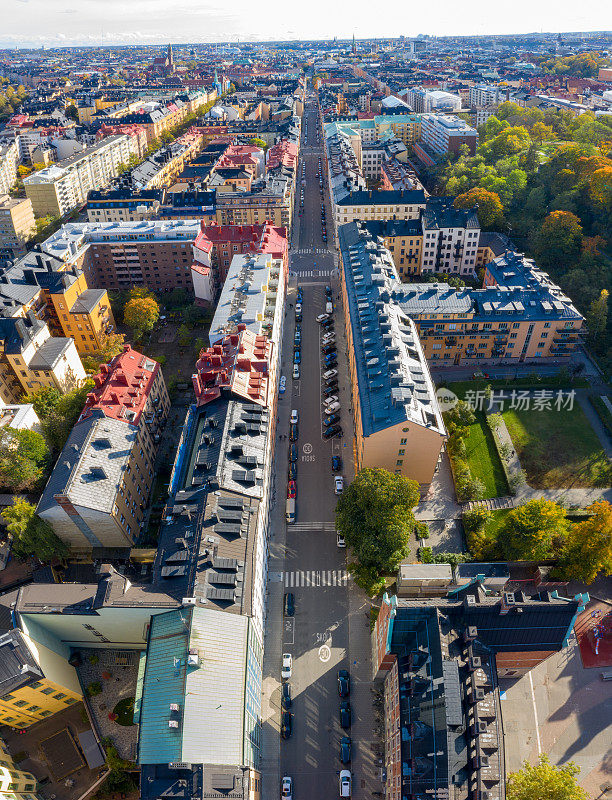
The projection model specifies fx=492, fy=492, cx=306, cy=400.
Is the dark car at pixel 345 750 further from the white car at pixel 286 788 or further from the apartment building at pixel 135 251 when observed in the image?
the apartment building at pixel 135 251

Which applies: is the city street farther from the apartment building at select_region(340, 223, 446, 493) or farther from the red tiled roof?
the red tiled roof

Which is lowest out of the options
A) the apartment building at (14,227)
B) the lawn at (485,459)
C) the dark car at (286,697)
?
the dark car at (286,697)

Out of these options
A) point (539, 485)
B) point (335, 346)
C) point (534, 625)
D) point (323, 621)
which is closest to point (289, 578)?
point (323, 621)

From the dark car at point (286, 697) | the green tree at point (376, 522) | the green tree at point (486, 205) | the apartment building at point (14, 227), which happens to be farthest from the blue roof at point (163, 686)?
the apartment building at point (14, 227)

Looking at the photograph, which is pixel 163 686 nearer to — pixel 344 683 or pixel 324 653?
pixel 344 683

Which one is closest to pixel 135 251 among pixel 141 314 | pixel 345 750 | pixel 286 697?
pixel 141 314

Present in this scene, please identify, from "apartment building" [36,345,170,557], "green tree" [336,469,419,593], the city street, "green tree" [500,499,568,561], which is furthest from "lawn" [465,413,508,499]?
"apartment building" [36,345,170,557]

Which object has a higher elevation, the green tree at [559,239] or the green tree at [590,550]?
the green tree at [559,239]
